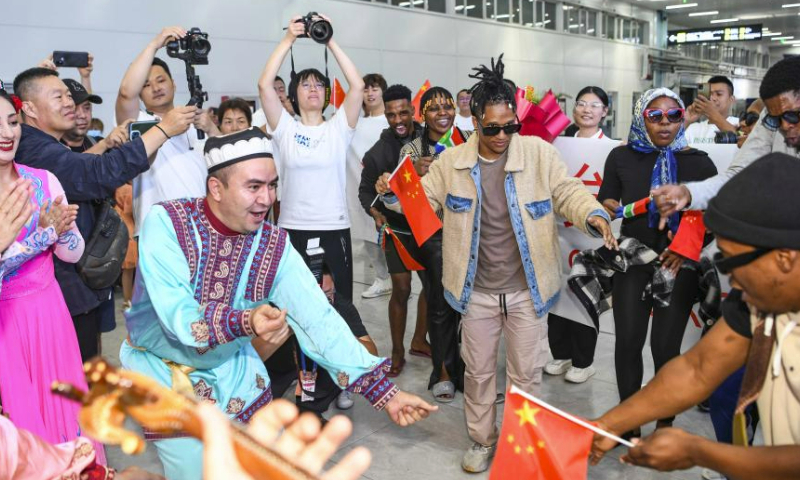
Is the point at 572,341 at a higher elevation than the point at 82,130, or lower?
lower

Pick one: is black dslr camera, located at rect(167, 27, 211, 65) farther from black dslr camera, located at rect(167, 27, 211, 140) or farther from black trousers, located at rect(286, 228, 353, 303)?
black trousers, located at rect(286, 228, 353, 303)

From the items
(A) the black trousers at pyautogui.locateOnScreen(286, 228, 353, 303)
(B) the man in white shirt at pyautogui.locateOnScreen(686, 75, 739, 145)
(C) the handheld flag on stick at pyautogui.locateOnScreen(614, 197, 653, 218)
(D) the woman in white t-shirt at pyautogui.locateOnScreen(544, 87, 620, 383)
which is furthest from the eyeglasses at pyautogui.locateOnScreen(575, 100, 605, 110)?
(A) the black trousers at pyautogui.locateOnScreen(286, 228, 353, 303)

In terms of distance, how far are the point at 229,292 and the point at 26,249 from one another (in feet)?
3.25

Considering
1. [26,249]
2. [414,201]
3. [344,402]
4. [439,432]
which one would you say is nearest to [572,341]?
[439,432]

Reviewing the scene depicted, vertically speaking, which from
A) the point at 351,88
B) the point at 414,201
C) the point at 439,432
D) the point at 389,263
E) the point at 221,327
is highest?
the point at 351,88

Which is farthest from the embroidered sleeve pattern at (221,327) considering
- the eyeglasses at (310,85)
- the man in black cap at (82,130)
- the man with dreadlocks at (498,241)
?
the eyeglasses at (310,85)

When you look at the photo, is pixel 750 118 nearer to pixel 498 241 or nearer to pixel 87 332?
pixel 498 241

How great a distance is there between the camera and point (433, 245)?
4426 millimetres

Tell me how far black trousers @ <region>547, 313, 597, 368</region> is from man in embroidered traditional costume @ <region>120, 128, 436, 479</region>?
2.53 m

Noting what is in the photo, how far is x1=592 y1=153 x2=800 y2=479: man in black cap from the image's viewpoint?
152cm

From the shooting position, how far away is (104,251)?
342cm

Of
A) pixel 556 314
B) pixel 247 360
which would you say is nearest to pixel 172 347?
pixel 247 360

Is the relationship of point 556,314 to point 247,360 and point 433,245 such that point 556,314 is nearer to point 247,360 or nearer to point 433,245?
point 433,245

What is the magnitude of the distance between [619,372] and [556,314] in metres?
1.08
